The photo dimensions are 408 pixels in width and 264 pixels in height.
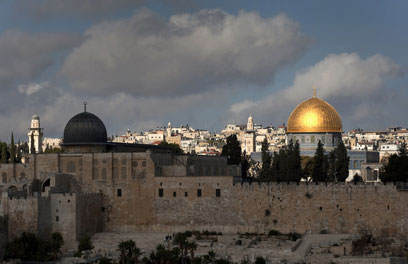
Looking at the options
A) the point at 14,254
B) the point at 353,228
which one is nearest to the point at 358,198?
the point at 353,228

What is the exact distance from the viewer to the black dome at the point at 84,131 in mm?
70062

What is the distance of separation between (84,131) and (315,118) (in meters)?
43.7

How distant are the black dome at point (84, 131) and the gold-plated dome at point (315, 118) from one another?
138ft

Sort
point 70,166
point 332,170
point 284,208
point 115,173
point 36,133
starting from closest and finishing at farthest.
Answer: point 284,208, point 115,173, point 70,166, point 332,170, point 36,133

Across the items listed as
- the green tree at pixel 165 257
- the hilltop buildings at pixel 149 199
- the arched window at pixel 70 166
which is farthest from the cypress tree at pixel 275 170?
the green tree at pixel 165 257

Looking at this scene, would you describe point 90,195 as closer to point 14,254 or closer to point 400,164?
point 14,254

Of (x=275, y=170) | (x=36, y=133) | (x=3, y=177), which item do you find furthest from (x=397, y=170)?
(x=36, y=133)

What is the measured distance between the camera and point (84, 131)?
70.1 meters

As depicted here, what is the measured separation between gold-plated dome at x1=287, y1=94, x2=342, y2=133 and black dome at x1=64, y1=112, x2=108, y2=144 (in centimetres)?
4206

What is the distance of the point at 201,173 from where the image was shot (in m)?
72.6

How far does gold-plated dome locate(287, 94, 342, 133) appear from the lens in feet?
355

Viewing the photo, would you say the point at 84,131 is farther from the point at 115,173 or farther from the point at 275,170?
the point at 275,170

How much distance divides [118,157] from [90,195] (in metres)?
3.80

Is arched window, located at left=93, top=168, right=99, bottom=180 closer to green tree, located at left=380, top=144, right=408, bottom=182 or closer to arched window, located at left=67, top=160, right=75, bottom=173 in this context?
arched window, located at left=67, top=160, right=75, bottom=173
